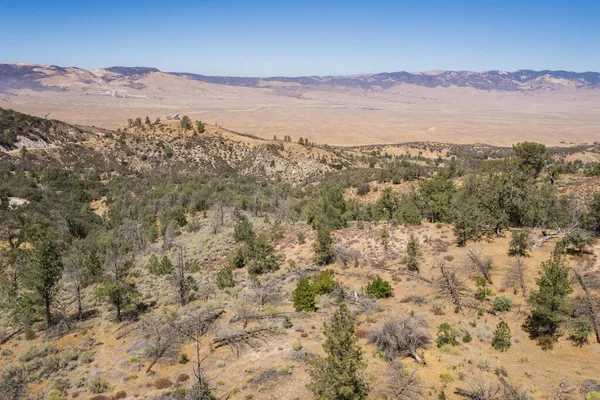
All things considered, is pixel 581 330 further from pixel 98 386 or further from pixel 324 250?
pixel 98 386

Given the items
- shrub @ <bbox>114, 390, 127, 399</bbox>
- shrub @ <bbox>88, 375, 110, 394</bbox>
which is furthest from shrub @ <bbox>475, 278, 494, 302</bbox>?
shrub @ <bbox>88, 375, 110, 394</bbox>

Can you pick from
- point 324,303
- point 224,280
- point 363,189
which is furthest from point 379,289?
point 363,189

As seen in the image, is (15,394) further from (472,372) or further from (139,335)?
(472,372)

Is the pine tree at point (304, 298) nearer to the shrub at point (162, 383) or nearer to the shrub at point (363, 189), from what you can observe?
the shrub at point (162, 383)

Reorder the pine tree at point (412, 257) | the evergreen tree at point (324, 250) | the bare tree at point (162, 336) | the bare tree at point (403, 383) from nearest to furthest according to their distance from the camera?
the bare tree at point (403, 383) → the bare tree at point (162, 336) → the pine tree at point (412, 257) → the evergreen tree at point (324, 250)

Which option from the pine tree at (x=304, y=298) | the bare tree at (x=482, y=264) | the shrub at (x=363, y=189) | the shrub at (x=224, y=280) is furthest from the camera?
the shrub at (x=363, y=189)

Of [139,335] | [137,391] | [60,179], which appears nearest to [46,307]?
[139,335]

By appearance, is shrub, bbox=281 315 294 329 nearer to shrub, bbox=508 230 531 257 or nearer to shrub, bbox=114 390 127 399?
shrub, bbox=114 390 127 399

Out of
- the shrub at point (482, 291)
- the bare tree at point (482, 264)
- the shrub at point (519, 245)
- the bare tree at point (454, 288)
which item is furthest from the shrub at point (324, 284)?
the shrub at point (519, 245)
